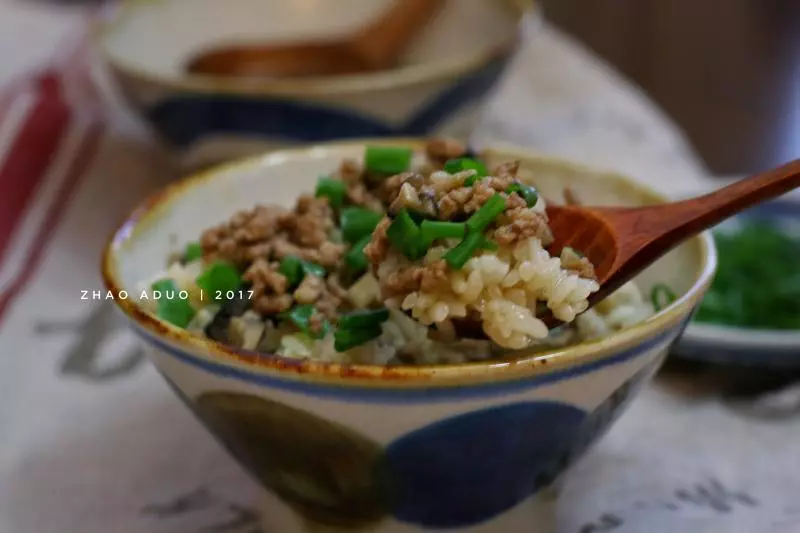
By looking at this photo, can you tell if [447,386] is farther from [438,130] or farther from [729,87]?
[729,87]

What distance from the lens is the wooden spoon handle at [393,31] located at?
1.37 meters

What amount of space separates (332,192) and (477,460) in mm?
288

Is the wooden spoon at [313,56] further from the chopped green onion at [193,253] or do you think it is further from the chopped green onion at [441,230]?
the chopped green onion at [441,230]

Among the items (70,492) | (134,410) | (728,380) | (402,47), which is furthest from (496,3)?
(70,492)

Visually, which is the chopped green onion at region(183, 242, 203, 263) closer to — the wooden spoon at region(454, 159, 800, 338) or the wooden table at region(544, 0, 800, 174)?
the wooden spoon at region(454, 159, 800, 338)

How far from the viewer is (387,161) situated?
790 millimetres

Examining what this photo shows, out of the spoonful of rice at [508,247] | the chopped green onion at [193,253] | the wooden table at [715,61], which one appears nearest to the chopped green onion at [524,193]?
the spoonful of rice at [508,247]

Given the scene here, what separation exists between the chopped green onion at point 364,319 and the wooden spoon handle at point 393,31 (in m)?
0.79

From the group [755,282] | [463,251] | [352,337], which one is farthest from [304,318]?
[755,282]

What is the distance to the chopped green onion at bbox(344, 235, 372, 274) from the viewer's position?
2.32 ft

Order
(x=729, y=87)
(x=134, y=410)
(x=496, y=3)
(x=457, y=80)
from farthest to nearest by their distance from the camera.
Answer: (x=729, y=87) < (x=496, y=3) < (x=457, y=80) < (x=134, y=410)

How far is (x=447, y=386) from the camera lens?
0.54 m

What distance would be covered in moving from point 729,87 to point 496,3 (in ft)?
4.96

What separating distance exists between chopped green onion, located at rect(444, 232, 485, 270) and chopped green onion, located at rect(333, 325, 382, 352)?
10 centimetres
